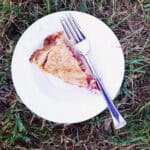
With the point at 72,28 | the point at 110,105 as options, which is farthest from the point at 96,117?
the point at 72,28

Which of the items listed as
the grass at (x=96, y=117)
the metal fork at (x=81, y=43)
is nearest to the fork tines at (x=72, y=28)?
the metal fork at (x=81, y=43)

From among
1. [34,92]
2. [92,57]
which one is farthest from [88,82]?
[34,92]

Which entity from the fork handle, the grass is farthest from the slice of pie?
the grass

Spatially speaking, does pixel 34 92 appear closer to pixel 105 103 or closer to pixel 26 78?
pixel 26 78

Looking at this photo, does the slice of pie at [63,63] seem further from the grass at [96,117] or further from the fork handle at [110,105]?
the grass at [96,117]

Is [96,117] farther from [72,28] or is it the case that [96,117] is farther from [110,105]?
[72,28]

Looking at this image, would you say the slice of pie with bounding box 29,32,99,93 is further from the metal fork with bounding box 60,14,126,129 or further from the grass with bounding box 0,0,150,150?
the grass with bounding box 0,0,150,150
